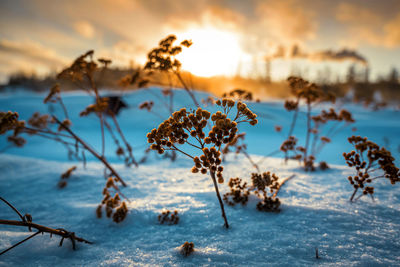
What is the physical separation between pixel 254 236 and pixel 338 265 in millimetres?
581

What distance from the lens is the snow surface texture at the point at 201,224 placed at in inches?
55.3

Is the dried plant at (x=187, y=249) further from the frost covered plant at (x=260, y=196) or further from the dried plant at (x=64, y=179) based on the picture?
the dried plant at (x=64, y=179)

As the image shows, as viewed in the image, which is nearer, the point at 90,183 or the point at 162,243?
the point at 162,243

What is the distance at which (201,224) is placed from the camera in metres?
1.86

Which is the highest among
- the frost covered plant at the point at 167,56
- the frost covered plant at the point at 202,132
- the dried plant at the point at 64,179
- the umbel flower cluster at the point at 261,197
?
the frost covered plant at the point at 167,56

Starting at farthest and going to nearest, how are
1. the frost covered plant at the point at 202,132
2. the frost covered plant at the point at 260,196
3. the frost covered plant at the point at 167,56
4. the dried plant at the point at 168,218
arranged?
the frost covered plant at the point at 167,56, the frost covered plant at the point at 260,196, the dried plant at the point at 168,218, the frost covered plant at the point at 202,132

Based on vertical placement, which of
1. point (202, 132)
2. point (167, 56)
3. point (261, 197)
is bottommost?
point (261, 197)

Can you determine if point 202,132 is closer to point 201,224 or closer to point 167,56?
point 201,224

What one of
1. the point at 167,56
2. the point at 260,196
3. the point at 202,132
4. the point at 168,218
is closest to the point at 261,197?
the point at 260,196

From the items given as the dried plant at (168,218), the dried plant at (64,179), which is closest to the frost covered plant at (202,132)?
the dried plant at (168,218)

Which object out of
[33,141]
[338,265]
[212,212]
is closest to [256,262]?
[338,265]

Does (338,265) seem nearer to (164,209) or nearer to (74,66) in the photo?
(164,209)

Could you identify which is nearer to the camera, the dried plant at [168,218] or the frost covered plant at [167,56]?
the dried plant at [168,218]

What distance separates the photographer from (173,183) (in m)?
3.06
